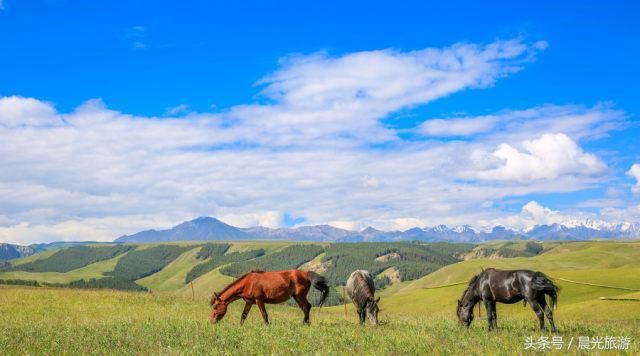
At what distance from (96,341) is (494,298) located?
602 inches

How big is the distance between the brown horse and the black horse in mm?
6421

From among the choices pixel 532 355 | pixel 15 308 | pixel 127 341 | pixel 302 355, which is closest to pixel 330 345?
pixel 302 355

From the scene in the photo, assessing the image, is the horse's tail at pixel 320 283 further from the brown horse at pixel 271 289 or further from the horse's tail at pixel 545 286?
the horse's tail at pixel 545 286

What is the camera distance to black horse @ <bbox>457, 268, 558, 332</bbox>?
788 inches

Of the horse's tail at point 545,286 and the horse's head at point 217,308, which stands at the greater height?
the horse's tail at point 545,286

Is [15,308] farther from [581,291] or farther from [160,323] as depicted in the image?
[581,291]

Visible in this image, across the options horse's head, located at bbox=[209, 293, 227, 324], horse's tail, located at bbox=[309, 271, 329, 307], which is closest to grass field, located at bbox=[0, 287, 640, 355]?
horse's head, located at bbox=[209, 293, 227, 324]

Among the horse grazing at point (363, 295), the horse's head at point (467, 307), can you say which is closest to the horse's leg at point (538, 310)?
the horse's head at point (467, 307)

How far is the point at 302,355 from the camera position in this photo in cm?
1353

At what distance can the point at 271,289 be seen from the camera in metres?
23.8

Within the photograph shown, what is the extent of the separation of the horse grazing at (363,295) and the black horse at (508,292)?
3.73m

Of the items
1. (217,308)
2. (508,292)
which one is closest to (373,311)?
(508,292)

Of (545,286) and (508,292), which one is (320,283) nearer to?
(508,292)

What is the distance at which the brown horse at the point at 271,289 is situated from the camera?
77.8 feet
